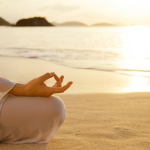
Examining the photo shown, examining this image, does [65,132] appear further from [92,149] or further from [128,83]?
[128,83]

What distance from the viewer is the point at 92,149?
2.25 metres

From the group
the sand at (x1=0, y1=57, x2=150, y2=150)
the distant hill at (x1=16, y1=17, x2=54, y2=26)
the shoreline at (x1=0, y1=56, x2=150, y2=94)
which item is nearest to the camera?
the sand at (x1=0, y1=57, x2=150, y2=150)

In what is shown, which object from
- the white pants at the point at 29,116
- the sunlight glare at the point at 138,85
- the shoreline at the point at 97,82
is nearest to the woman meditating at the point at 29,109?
the white pants at the point at 29,116

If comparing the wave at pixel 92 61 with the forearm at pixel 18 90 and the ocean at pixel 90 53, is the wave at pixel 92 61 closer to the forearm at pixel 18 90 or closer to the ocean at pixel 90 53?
the ocean at pixel 90 53

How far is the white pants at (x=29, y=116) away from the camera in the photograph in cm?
204

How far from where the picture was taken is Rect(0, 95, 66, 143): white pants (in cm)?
A: 204

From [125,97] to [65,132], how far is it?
85.3 inches

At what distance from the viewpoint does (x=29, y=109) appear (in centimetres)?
204

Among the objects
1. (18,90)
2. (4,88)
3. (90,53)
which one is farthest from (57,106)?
(90,53)

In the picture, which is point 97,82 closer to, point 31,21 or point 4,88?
point 4,88

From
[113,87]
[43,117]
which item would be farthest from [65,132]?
[113,87]

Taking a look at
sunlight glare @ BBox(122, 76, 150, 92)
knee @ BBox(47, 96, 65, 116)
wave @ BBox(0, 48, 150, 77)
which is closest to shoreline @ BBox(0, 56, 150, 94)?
sunlight glare @ BBox(122, 76, 150, 92)

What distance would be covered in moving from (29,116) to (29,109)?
6cm

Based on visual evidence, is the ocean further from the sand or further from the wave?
the sand
